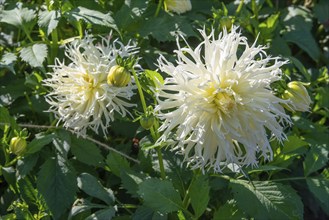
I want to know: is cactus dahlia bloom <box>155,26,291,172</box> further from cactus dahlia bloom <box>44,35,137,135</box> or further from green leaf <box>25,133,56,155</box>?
green leaf <box>25,133,56,155</box>

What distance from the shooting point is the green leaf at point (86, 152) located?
70.9 inches

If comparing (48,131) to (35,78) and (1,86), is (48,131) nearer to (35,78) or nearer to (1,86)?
(35,78)

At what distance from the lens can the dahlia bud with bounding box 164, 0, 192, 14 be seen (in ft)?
6.65

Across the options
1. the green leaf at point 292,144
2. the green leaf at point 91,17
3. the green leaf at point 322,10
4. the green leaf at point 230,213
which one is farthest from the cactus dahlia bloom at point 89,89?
the green leaf at point 322,10

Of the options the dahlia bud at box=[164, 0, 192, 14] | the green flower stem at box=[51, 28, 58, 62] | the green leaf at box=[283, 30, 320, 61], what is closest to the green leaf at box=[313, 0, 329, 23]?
the green leaf at box=[283, 30, 320, 61]

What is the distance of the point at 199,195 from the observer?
159 centimetres

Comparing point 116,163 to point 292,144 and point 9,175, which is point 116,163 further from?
point 292,144

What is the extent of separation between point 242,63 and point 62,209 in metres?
0.69

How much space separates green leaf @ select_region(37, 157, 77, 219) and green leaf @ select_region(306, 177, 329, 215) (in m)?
0.73

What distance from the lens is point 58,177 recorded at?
175cm

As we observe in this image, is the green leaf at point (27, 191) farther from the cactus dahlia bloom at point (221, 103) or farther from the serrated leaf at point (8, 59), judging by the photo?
the cactus dahlia bloom at point (221, 103)

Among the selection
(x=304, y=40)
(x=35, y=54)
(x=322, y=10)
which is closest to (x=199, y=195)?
(x=35, y=54)

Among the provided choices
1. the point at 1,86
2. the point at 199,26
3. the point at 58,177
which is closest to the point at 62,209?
the point at 58,177

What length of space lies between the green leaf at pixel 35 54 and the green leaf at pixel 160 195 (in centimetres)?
51
